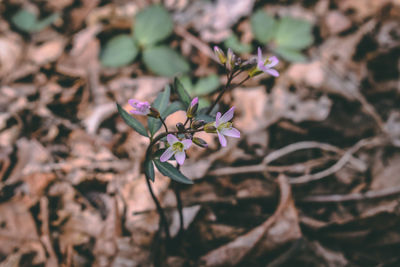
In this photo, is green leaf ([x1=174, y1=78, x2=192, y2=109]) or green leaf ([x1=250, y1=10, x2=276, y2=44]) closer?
green leaf ([x1=174, y1=78, x2=192, y2=109])

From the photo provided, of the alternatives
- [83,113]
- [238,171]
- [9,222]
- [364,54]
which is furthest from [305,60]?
[9,222]

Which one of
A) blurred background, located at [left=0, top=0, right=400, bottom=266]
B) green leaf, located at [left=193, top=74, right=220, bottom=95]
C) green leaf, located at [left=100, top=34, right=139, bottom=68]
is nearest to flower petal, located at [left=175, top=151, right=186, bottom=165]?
blurred background, located at [left=0, top=0, right=400, bottom=266]

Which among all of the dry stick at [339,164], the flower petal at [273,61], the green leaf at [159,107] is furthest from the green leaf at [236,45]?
the green leaf at [159,107]

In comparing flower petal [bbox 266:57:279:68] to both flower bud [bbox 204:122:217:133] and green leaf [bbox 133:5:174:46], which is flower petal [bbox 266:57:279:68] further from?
green leaf [bbox 133:5:174:46]

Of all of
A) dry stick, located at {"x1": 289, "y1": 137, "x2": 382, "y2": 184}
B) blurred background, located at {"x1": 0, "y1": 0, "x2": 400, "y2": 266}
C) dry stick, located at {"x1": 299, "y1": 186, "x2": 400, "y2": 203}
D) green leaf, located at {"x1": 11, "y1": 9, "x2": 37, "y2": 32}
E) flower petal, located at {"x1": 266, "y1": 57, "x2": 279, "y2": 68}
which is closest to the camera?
flower petal, located at {"x1": 266, "y1": 57, "x2": 279, "y2": 68}

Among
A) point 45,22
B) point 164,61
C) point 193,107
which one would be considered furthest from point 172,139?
point 45,22

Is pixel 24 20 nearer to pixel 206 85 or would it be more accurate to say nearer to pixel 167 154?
pixel 206 85
